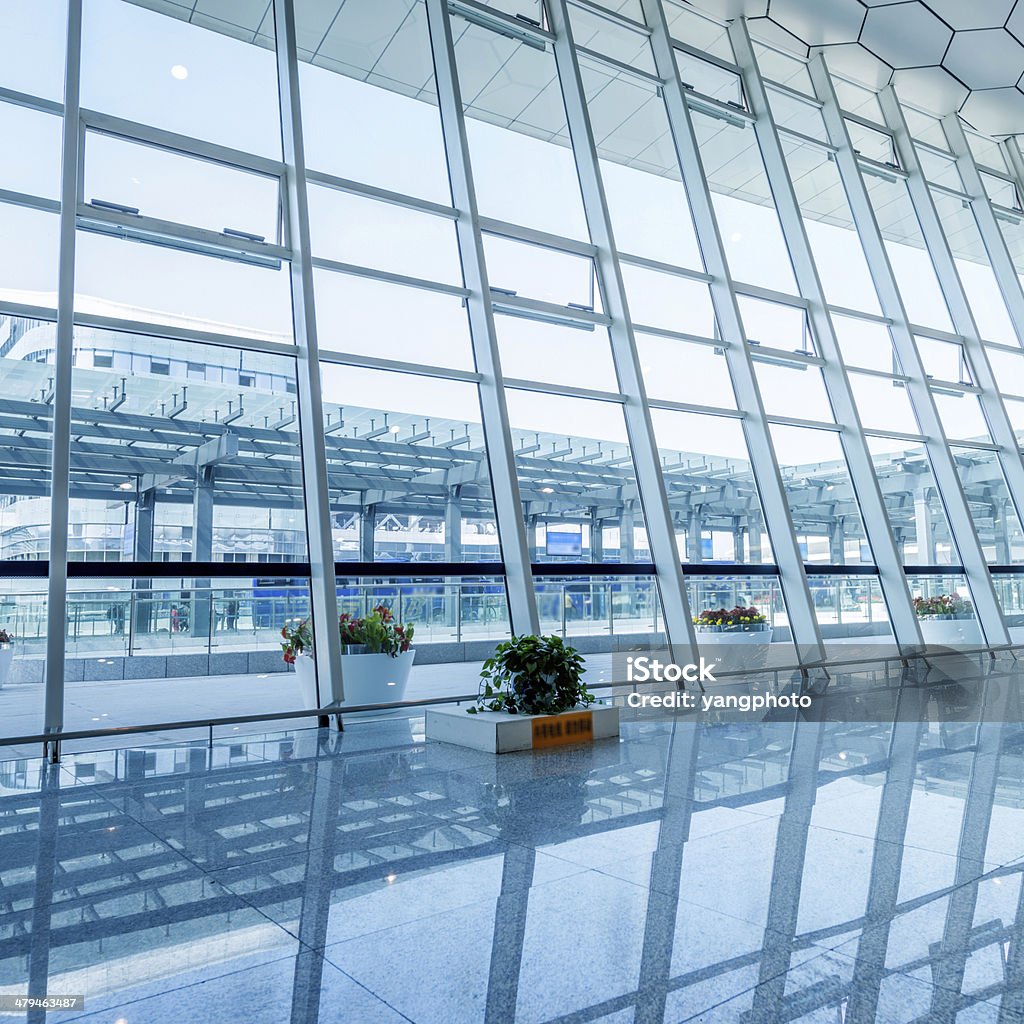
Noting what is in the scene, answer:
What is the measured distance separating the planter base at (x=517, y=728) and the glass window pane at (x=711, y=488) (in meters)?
2.77

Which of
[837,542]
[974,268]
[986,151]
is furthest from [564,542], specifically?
[986,151]

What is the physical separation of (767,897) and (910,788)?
1.69m

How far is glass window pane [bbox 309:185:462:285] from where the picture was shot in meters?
6.57

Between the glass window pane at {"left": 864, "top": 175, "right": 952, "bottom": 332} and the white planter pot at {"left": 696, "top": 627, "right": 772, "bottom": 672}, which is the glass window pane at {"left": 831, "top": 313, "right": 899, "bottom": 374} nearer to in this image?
the glass window pane at {"left": 864, "top": 175, "right": 952, "bottom": 332}

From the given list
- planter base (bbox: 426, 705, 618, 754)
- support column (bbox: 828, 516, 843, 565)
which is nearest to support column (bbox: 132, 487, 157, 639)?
planter base (bbox: 426, 705, 618, 754)

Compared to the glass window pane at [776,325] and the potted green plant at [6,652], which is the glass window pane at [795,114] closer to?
the glass window pane at [776,325]

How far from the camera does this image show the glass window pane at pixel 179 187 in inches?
228

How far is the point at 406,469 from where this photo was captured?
6578 mm

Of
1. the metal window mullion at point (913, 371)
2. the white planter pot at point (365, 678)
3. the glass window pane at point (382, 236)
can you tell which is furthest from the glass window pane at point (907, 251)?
the white planter pot at point (365, 678)

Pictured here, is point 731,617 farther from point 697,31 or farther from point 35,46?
point 35,46

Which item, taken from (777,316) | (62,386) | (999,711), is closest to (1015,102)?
(777,316)

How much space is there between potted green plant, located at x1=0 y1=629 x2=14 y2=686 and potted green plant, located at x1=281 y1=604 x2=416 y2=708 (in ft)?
5.18

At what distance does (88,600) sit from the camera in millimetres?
5230

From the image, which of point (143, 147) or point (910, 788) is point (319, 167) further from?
point (910, 788)
